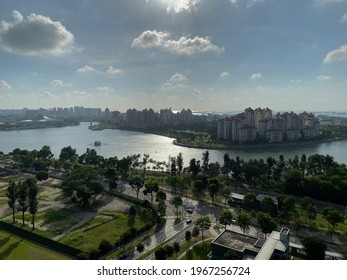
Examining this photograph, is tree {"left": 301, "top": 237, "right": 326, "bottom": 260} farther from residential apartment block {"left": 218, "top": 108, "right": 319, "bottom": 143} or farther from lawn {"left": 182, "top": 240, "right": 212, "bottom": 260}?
residential apartment block {"left": 218, "top": 108, "right": 319, "bottom": 143}

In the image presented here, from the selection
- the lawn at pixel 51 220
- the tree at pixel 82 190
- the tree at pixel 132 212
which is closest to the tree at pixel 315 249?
the tree at pixel 132 212

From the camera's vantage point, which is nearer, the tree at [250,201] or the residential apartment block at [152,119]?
the tree at [250,201]

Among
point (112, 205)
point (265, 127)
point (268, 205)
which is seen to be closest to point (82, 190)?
point (112, 205)

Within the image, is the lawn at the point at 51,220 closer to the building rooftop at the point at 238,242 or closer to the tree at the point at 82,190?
the tree at the point at 82,190

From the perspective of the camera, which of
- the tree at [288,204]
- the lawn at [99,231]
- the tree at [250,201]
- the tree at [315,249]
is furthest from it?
the tree at [250,201]

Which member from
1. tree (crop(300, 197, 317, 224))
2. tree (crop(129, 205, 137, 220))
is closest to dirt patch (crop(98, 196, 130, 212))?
tree (crop(129, 205, 137, 220))

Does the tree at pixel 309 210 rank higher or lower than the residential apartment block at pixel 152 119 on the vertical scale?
lower

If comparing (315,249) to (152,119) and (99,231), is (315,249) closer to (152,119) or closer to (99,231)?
(99,231)
